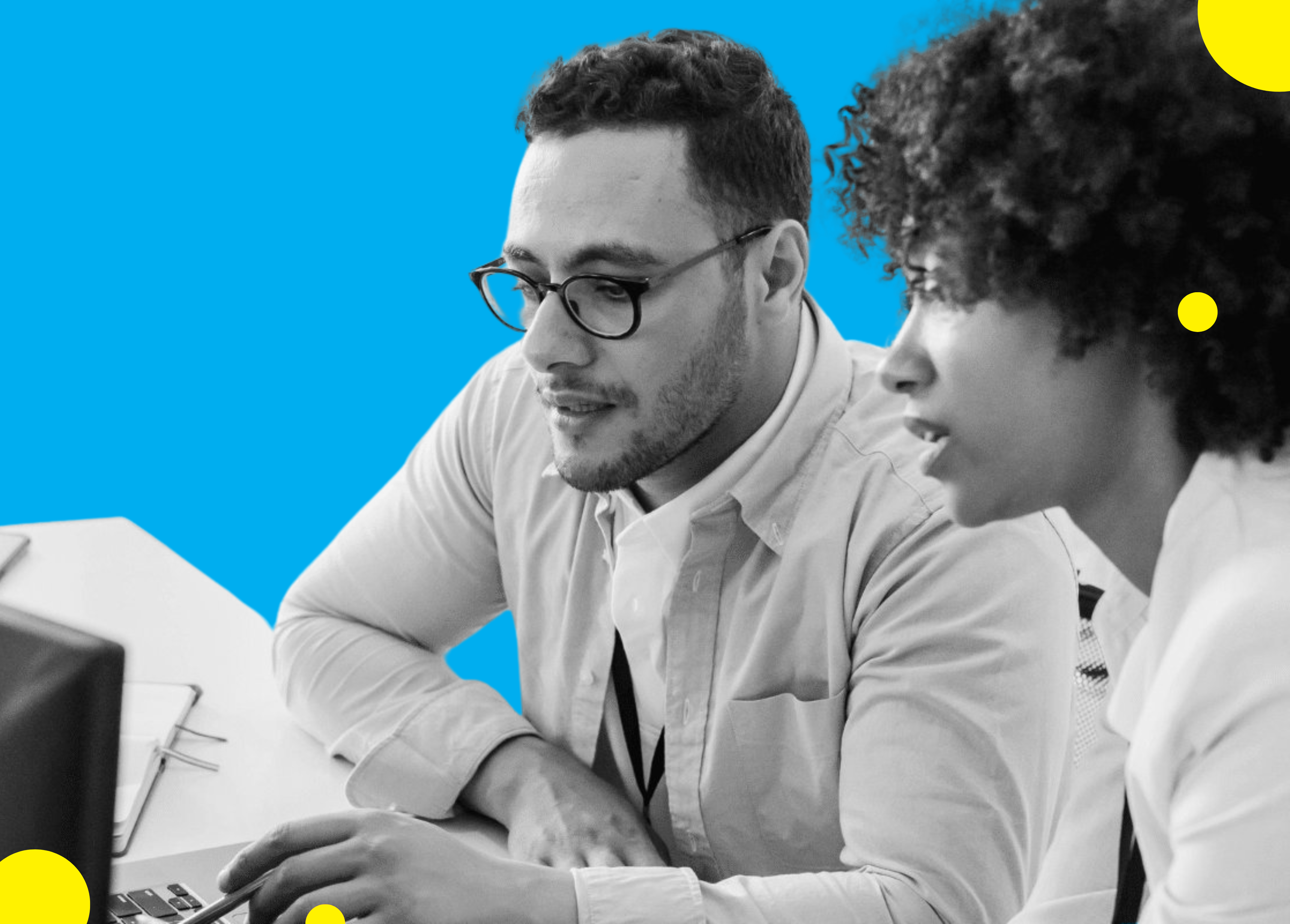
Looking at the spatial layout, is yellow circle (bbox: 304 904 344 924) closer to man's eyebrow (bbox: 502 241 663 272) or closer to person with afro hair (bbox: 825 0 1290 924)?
person with afro hair (bbox: 825 0 1290 924)

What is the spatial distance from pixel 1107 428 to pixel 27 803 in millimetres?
582

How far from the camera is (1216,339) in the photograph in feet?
2.48

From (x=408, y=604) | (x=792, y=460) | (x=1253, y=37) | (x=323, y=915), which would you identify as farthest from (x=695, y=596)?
(x=1253, y=37)

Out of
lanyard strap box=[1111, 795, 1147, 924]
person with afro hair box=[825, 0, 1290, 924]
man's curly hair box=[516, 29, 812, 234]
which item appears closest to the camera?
person with afro hair box=[825, 0, 1290, 924]

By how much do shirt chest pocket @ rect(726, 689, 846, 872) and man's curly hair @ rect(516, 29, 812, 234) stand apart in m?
0.47

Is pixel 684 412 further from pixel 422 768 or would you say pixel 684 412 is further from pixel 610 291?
pixel 422 768

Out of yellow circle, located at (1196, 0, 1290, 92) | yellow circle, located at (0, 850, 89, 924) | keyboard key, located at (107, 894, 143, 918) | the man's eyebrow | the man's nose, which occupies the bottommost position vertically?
keyboard key, located at (107, 894, 143, 918)

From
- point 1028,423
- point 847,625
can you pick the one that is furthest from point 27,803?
point 847,625

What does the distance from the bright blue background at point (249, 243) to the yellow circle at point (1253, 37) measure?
Answer: 2.57m

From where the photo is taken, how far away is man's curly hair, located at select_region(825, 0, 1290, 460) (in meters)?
0.73

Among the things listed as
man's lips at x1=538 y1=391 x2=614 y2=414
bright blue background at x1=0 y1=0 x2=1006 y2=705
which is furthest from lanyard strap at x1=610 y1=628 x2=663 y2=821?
bright blue background at x1=0 y1=0 x2=1006 y2=705

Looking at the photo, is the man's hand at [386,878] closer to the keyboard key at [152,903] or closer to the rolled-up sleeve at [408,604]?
the keyboard key at [152,903]

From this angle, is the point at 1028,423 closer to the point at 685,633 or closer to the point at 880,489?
the point at 880,489

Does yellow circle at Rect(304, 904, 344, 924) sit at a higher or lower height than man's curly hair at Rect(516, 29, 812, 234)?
lower
